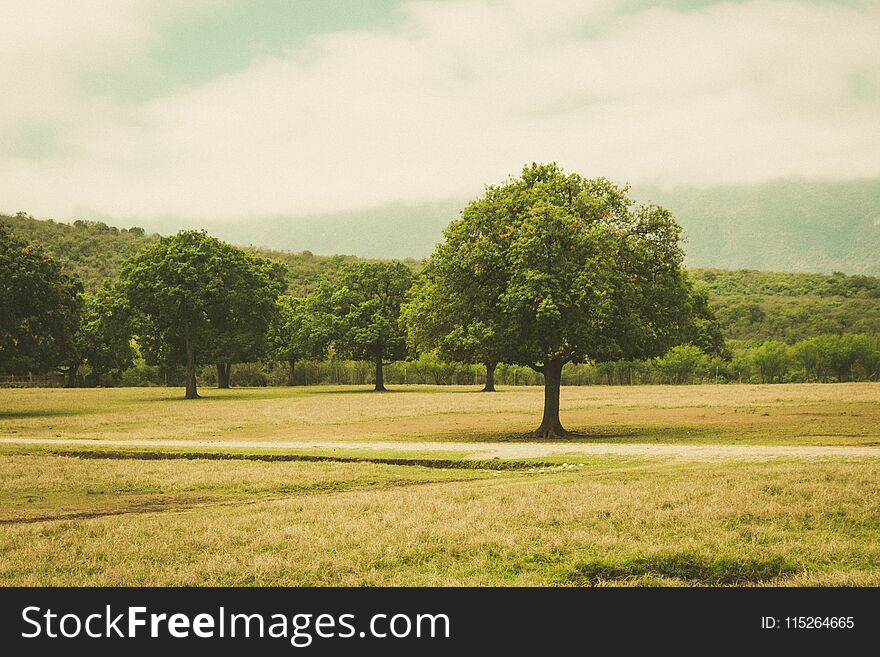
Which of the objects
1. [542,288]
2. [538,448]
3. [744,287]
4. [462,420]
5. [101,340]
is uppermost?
[744,287]

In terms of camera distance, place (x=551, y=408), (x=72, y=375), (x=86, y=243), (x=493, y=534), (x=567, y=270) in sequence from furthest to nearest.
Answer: (x=86, y=243), (x=72, y=375), (x=551, y=408), (x=567, y=270), (x=493, y=534)

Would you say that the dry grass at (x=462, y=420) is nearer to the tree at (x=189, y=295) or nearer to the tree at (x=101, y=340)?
the tree at (x=101, y=340)

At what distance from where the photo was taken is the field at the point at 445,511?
10016mm

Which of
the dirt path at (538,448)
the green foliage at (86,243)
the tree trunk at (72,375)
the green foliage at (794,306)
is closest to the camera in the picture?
the dirt path at (538,448)

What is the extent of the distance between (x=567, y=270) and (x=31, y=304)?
3855 cm

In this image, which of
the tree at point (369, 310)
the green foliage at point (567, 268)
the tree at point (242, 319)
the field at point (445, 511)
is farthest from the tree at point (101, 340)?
the green foliage at point (567, 268)

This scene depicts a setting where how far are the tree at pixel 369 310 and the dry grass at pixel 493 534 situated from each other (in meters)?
70.5

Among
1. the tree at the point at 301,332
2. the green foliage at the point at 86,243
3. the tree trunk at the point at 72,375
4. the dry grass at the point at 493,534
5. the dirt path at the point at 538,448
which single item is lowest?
the tree trunk at the point at 72,375

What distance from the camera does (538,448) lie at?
27406 millimetres

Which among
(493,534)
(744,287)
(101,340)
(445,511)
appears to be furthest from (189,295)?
(744,287)

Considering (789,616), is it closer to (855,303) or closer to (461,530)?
(461,530)

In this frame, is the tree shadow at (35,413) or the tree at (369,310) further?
the tree at (369,310)

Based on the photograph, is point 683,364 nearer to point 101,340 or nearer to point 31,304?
point 101,340

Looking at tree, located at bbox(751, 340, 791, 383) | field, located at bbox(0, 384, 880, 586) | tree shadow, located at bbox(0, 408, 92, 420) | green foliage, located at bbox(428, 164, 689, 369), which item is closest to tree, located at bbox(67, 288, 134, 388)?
tree shadow, located at bbox(0, 408, 92, 420)
